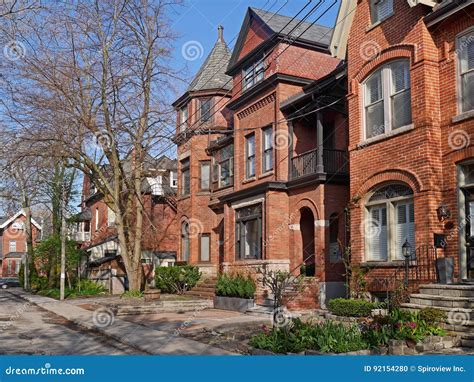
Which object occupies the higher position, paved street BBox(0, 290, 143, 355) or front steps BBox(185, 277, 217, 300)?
front steps BBox(185, 277, 217, 300)

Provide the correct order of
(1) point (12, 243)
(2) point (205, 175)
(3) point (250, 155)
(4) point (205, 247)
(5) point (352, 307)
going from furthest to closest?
(1) point (12, 243) < (2) point (205, 175) < (4) point (205, 247) < (3) point (250, 155) < (5) point (352, 307)

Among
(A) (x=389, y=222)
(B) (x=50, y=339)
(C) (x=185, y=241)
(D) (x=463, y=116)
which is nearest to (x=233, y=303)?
(A) (x=389, y=222)

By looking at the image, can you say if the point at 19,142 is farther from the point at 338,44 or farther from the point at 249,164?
the point at 338,44

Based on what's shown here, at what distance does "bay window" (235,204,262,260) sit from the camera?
2333 cm

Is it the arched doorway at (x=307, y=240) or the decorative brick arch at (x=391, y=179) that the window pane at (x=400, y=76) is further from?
the arched doorway at (x=307, y=240)

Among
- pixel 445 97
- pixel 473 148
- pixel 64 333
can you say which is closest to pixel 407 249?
pixel 473 148

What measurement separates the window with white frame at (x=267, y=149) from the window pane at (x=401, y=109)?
27.4 feet

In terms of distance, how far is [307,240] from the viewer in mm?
22172

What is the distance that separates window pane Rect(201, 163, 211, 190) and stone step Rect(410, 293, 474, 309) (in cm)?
1926

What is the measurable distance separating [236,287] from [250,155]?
685 centimetres

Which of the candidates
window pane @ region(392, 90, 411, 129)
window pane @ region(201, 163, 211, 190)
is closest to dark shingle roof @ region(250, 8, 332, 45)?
window pane @ region(392, 90, 411, 129)

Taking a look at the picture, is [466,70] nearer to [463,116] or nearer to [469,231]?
[463,116]

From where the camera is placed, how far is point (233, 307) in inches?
832

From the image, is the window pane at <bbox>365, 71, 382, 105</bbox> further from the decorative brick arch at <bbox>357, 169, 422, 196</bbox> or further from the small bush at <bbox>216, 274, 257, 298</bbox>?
the small bush at <bbox>216, 274, 257, 298</bbox>
